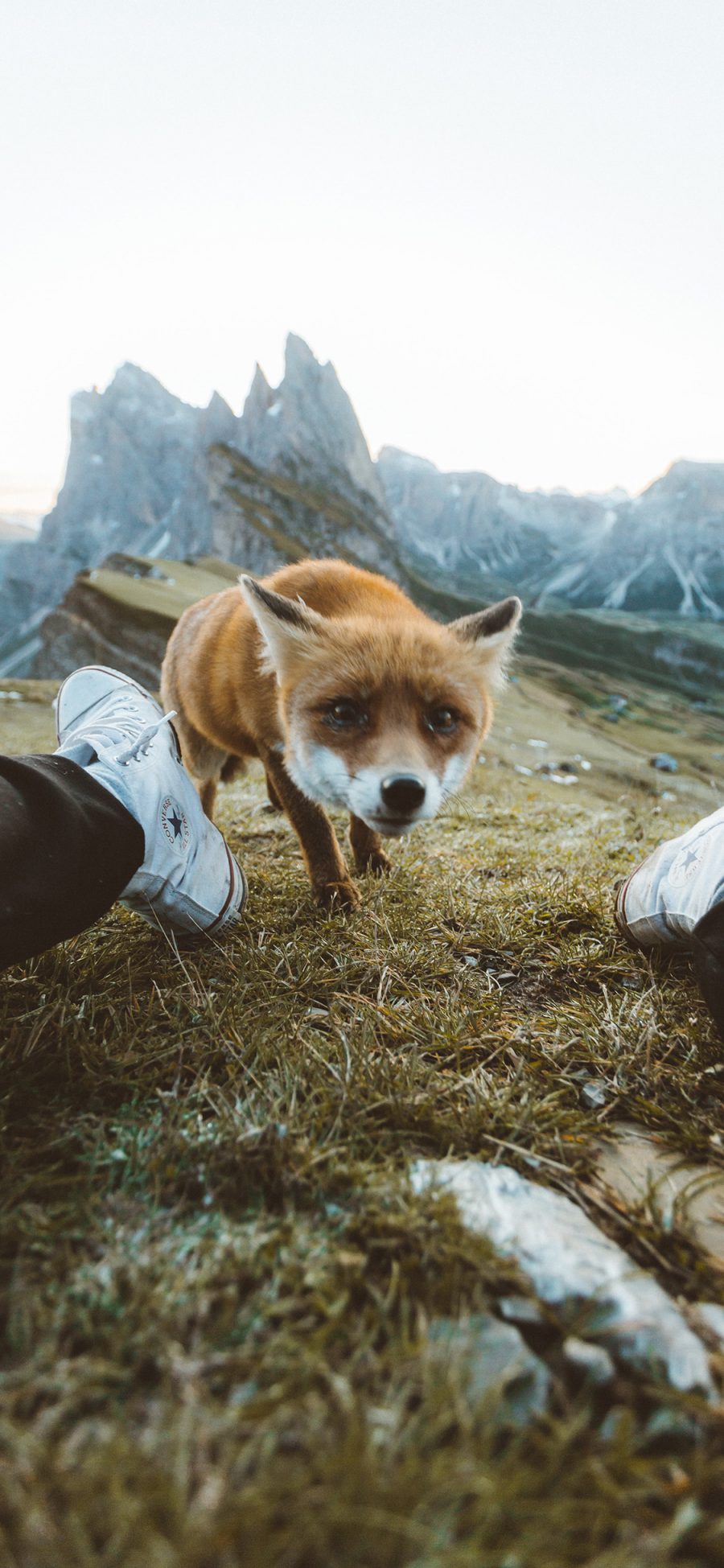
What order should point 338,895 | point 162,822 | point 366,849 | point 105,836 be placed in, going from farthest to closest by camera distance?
1. point 366,849
2. point 338,895
3. point 162,822
4. point 105,836

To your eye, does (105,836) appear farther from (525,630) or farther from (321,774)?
(525,630)

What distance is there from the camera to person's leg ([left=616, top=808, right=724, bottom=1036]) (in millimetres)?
2244

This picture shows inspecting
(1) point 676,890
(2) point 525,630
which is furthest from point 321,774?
(2) point 525,630

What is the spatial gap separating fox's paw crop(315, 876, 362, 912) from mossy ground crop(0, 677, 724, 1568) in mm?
588

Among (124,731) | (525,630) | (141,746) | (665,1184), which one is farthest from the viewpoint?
(525,630)

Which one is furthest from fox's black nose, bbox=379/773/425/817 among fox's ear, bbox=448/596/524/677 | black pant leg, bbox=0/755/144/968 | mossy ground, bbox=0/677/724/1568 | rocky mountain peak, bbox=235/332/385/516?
rocky mountain peak, bbox=235/332/385/516

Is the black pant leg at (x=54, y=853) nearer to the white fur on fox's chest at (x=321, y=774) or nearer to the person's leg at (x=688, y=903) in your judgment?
the white fur on fox's chest at (x=321, y=774)

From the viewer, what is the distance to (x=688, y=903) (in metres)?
2.70

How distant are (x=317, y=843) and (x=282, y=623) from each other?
1364 mm

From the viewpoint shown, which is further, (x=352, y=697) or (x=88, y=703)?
(x=88, y=703)

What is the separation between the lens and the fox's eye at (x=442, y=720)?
354cm

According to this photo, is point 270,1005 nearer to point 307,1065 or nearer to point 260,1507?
point 307,1065

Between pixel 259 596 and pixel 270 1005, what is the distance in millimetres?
2137

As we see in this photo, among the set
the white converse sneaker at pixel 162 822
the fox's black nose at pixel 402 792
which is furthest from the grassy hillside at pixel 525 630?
the fox's black nose at pixel 402 792
